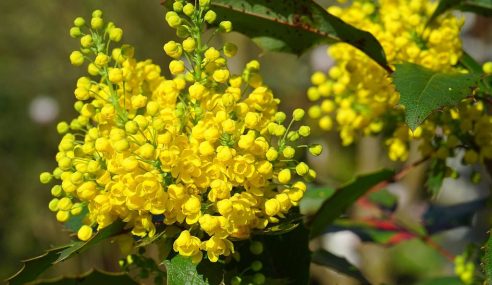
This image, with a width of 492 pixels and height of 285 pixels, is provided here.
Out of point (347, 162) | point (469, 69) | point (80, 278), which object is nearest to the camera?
point (80, 278)

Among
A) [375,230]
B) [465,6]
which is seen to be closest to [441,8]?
[465,6]

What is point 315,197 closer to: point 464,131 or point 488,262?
point 464,131

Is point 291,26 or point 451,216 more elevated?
point 291,26

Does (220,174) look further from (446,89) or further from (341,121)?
(341,121)

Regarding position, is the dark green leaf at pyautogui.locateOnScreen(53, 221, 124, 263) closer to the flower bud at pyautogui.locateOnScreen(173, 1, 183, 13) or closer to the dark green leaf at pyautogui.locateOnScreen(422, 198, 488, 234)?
the flower bud at pyautogui.locateOnScreen(173, 1, 183, 13)

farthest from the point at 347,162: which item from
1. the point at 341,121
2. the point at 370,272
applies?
the point at 341,121

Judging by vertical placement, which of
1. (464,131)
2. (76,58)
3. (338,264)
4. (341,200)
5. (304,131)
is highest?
(76,58)

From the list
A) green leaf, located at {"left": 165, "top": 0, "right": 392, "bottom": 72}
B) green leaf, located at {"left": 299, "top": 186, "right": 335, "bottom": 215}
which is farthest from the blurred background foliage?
green leaf, located at {"left": 165, "top": 0, "right": 392, "bottom": 72}

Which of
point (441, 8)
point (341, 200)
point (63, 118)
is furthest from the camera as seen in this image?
point (63, 118)
